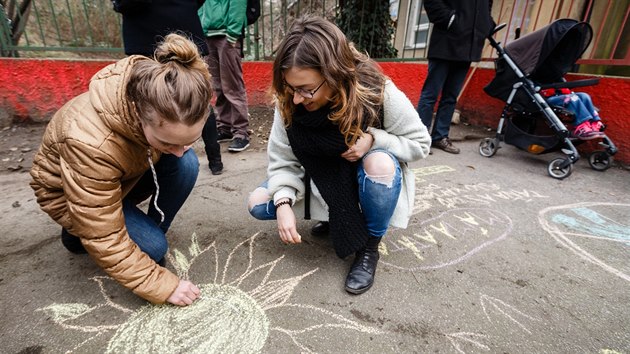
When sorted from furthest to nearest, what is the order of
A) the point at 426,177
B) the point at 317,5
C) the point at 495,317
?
the point at 317,5 → the point at 426,177 → the point at 495,317

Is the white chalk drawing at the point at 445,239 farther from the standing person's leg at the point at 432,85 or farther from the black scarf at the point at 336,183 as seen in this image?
the standing person's leg at the point at 432,85

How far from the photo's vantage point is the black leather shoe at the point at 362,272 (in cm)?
140

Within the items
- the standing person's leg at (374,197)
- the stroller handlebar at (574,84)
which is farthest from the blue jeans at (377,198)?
the stroller handlebar at (574,84)

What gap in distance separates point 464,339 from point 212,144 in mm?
2056

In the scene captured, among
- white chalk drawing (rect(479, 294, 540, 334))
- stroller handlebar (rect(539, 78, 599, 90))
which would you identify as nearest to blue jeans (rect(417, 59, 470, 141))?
stroller handlebar (rect(539, 78, 599, 90))

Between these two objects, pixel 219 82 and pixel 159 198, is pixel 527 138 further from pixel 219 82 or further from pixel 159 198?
pixel 159 198

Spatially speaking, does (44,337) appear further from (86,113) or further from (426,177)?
(426,177)

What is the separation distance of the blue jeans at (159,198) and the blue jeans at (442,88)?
2462 millimetres

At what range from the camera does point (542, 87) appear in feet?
9.71

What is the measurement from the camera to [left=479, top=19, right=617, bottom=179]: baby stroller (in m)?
2.84

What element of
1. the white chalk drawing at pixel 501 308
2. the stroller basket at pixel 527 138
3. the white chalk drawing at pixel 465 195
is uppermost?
the stroller basket at pixel 527 138

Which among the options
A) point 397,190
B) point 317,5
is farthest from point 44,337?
point 317,5

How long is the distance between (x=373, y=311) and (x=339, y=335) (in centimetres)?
19

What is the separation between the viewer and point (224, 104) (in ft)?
10.7
